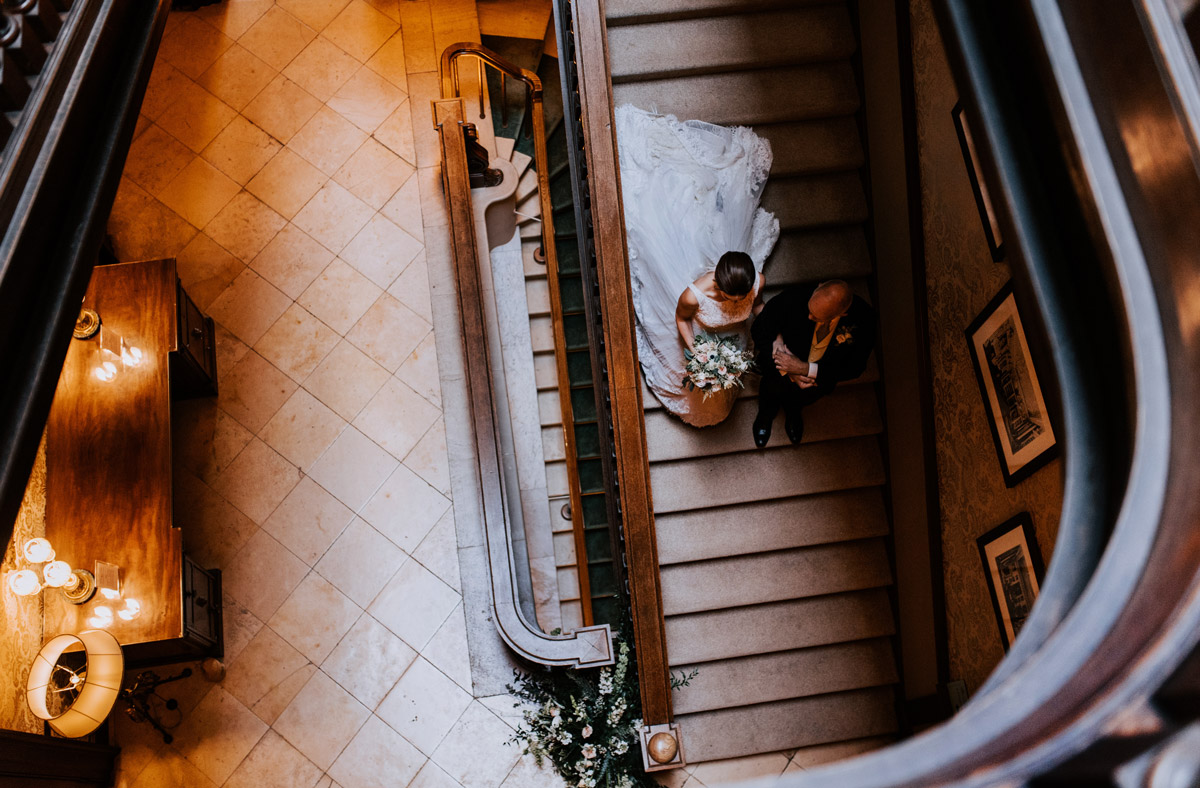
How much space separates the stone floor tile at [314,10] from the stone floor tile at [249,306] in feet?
7.96

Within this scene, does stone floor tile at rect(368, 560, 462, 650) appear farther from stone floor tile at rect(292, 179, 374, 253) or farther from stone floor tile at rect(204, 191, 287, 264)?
stone floor tile at rect(204, 191, 287, 264)

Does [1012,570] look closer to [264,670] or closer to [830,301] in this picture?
[830,301]

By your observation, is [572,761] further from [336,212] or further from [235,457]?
[336,212]

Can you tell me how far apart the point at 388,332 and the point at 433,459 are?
45.7 inches

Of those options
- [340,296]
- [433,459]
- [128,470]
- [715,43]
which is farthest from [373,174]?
[715,43]

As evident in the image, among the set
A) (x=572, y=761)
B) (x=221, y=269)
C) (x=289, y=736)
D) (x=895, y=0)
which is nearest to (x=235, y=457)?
(x=221, y=269)

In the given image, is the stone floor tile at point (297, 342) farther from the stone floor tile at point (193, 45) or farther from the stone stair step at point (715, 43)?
the stone stair step at point (715, 43)

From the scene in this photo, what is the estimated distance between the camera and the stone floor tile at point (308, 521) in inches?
247

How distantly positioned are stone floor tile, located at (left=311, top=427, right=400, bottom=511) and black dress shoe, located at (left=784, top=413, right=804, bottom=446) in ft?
10.5

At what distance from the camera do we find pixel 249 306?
261 inches

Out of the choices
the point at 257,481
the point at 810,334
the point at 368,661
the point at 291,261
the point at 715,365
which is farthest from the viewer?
the point at 291,261

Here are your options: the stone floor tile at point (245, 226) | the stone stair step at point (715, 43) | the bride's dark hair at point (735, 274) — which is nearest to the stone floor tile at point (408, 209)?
the stone floor tile at point (245, 226)

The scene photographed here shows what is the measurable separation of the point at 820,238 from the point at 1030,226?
3.02 m

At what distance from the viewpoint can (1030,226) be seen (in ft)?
7.90
